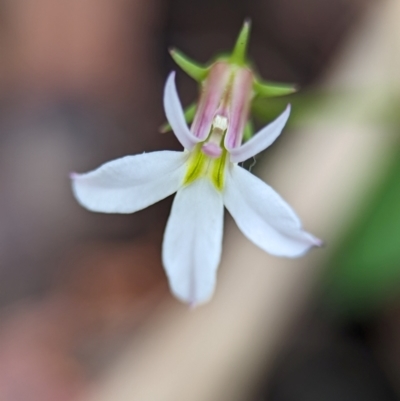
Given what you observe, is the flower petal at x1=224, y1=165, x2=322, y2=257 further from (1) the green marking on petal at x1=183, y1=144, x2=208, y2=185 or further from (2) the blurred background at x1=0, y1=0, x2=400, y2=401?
(2) the blurred background at x1=0, y1=0, x2=400, y2=401

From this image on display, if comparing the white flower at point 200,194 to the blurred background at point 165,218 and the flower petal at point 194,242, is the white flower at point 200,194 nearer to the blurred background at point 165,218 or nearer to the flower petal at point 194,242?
the flower petal at point 194,242

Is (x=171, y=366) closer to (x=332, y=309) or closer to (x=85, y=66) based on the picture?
(x=332, y=309)

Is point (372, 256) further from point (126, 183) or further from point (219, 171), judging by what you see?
point (126, 183)

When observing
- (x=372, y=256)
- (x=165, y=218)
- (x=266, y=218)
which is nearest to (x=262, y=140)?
(x=266, y=218)

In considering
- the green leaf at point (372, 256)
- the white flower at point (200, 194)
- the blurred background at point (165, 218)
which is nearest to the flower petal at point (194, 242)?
the white flower at point (200, 194)

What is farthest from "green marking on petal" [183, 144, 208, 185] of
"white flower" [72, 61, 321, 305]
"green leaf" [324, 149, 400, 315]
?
"green leaf" [324, 149, 400, 315]

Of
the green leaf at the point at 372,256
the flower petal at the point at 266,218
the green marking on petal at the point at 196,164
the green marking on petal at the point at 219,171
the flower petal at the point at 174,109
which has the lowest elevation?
the green leaf at the point at 372,256

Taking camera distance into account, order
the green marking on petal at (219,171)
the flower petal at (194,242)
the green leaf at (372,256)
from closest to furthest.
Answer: the flower petal at (194,242) < the green marking on petal at (219,171) < the green leaf at (372,256)
